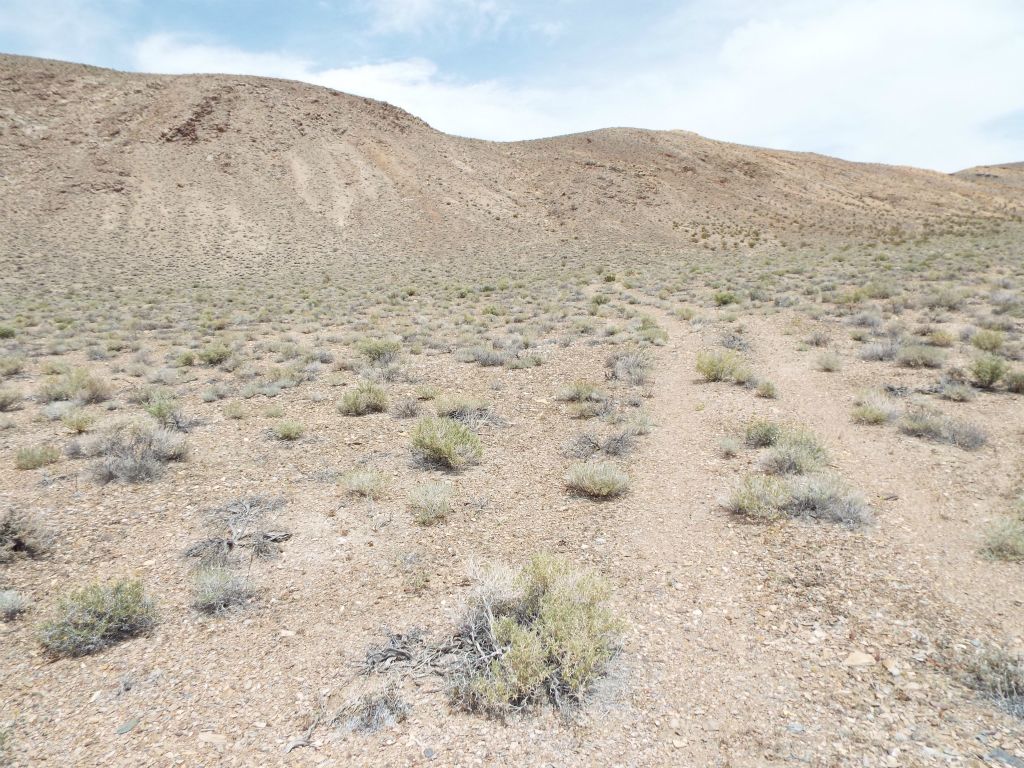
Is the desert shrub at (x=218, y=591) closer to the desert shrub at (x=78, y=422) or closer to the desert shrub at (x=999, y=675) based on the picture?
the desert shrub at (x=78, y=422)

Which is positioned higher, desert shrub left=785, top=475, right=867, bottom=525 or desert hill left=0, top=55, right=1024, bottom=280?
desert hill left=0, top=55, right=1024, bottom=280

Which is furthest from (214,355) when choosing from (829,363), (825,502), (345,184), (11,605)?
(345,184)

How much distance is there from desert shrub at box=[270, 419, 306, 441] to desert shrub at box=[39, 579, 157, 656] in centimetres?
387

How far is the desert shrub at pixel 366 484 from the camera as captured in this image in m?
6.66

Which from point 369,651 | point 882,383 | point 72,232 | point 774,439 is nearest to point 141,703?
point 369,651

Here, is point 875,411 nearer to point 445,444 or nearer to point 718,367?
→ point 718,367

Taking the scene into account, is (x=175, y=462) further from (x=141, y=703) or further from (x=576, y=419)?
(x=576, y=419)

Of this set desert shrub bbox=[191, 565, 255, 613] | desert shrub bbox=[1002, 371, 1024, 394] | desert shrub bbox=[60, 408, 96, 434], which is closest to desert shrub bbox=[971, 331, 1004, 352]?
desert shrub bbox=[1002, 371, 1024, 394]

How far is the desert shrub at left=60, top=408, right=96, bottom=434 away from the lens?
28.4ft

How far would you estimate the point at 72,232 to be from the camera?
34781mm

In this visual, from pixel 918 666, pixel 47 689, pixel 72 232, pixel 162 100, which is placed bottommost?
pixel 47 689

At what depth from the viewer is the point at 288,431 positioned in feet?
27.6

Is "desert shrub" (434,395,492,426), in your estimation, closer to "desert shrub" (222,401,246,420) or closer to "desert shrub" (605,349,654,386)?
"desert shrub" (605,349,654,386)

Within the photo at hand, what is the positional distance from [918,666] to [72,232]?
44854 mm
